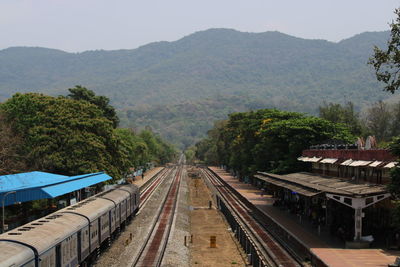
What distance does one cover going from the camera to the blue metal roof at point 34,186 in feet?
107

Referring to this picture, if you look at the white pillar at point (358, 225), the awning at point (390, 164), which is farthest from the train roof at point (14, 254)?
the awning at point (390, 164)

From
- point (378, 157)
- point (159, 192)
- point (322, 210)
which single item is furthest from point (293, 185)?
point (159, 192)

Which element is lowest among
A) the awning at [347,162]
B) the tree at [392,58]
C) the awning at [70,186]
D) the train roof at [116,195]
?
the train roof at [116,195]

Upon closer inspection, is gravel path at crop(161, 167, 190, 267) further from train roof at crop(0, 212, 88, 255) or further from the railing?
the railing

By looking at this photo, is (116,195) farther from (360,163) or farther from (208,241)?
(360,163)

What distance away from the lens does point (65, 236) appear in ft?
71.7

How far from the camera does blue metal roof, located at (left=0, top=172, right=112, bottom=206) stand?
32656 mm

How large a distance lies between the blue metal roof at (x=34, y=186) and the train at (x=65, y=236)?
268 centimetres

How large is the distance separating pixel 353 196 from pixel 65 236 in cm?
1814

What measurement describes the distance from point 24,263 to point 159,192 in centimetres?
6479

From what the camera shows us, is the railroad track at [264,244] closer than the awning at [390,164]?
Yes

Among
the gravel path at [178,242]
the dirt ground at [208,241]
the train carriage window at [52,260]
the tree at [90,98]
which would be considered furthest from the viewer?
the tree at [90,98]

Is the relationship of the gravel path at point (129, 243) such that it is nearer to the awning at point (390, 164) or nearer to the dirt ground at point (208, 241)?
the dirt ground at point (208, 241)

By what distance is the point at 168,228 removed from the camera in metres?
43.6
